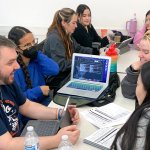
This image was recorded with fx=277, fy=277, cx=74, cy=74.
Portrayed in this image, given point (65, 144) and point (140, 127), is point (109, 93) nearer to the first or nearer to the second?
point (65, 144)

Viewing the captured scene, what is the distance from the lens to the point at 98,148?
52.2 inches

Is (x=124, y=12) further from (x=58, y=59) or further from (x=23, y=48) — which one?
(x=23, y=48)

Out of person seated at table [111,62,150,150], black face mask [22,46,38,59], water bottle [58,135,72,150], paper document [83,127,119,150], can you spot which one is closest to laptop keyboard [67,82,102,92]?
black face mask [22,46,38,59]

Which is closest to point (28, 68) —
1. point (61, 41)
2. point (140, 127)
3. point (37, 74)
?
point (37, 74)

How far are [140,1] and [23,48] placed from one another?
2.47m

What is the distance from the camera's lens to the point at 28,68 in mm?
2115

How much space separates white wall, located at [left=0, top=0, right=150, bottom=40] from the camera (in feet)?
13.1

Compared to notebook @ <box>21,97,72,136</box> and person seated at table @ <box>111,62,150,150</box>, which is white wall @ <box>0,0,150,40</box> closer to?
notebook @ <box>21,97,72,136</box>

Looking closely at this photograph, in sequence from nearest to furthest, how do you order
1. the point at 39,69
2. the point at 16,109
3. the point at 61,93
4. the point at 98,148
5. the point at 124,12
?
the point at 98,148 < the point at 16,109 < the point at 61,93 < the point at 39,69 < the point at 124,12

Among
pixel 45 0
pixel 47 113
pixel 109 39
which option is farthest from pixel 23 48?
pixel 45 0

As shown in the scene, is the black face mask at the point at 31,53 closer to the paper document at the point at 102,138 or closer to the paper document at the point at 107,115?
the paper document at the point at 107,115

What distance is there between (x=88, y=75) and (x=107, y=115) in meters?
0.48

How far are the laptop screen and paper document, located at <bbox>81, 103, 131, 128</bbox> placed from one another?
31 cm

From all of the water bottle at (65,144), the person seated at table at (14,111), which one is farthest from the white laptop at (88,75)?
the water bottle at (65,144)
